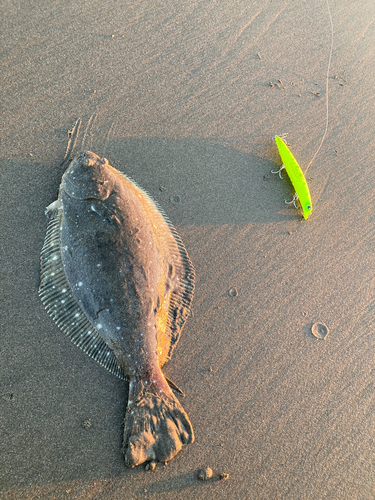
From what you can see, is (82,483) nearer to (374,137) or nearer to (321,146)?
(321,146)

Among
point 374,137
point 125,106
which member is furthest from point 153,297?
point 374,137

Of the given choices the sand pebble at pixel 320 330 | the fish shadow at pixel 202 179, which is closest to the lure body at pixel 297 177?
the fish shadow at pixel 202 179

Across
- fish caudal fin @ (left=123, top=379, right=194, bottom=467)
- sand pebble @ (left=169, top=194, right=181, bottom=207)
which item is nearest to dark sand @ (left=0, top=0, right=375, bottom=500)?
sand pebble @ (left=169, top=194, right=181, bottom=207)

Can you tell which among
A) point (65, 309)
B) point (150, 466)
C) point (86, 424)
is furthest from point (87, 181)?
point (150, 466)

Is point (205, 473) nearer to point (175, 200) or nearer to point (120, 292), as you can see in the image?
point (120, 292)

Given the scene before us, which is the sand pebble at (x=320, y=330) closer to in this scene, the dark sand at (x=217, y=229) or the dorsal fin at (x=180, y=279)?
the dark sand at (x=217, y=229)
